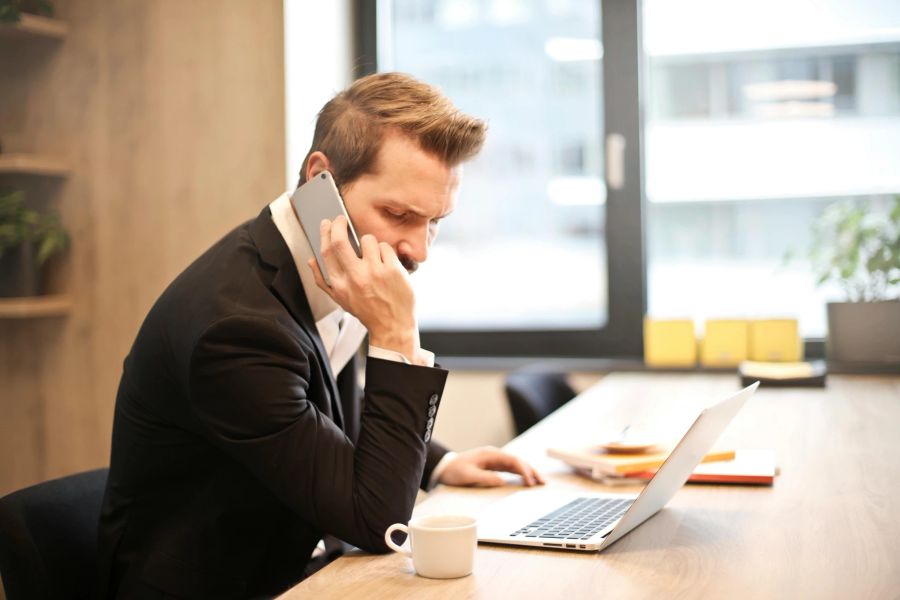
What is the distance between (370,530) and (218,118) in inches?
93.3

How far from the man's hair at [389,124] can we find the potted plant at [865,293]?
6.59 ft

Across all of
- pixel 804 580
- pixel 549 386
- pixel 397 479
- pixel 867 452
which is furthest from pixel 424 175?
pixel 549 386

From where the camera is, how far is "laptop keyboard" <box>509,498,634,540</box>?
1.26m

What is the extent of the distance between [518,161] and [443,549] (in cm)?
269

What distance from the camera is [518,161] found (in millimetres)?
3656

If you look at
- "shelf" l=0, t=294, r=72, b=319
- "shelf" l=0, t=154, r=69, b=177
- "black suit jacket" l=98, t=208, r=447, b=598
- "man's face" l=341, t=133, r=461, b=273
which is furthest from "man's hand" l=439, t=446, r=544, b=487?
"shelf" l=0, t=154, r=69, b=177

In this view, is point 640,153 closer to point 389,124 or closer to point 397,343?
point 389,124

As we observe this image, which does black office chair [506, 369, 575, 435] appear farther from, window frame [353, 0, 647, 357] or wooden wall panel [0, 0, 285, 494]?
wooden wall panel [0, 0, 285, 494]

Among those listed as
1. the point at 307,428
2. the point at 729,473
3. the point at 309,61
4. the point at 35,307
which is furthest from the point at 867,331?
the point at 35,307

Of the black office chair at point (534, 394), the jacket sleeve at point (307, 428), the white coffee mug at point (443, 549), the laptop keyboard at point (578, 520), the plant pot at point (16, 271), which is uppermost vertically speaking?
the plant pot at point (16, 271)

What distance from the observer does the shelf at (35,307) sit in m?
3.25

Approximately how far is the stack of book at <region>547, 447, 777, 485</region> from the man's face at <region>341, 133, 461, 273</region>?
440 millimetres

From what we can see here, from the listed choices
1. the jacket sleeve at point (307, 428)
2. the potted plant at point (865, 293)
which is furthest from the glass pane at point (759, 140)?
the jacket sleeve at point (307, 428)

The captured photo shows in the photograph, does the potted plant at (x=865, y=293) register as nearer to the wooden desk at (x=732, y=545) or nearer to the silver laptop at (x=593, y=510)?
the wooden desk at (x=732, y=545)
